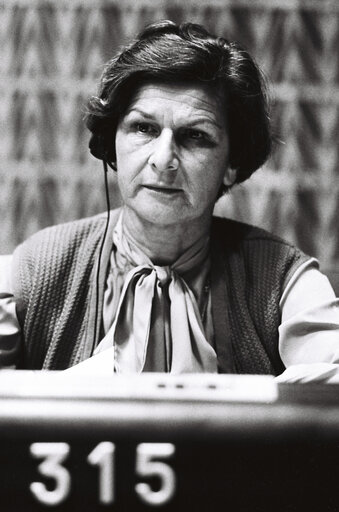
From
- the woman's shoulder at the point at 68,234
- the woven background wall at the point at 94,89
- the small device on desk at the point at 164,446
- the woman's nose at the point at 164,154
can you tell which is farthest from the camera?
the woven background wall at the point at 94,89

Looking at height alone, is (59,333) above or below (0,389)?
below

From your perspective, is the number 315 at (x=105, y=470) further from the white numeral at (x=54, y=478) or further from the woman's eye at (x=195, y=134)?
the woman's eye at (x=195, y=134)

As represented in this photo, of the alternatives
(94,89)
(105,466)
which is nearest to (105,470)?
(105,466)

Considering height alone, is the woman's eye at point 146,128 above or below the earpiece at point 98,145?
above

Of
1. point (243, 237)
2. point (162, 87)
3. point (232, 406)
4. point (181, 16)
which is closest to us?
point (232, 406)

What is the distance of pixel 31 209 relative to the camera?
7.70 ft

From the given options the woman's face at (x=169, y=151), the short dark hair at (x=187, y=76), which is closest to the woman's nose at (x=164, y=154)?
the woman's face at (x=169, y=151)

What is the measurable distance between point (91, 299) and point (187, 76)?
0.50m

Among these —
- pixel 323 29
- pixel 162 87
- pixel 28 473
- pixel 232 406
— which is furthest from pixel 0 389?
pixel 323 29

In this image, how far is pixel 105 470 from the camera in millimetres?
561

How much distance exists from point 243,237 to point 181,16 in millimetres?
1109

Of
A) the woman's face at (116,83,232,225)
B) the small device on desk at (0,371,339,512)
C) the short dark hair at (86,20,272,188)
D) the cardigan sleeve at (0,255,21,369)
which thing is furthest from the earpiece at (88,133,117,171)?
the small device on desk at (0,371,339,512)

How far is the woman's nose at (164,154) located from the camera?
1264mm

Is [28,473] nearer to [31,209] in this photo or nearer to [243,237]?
[243,237]
